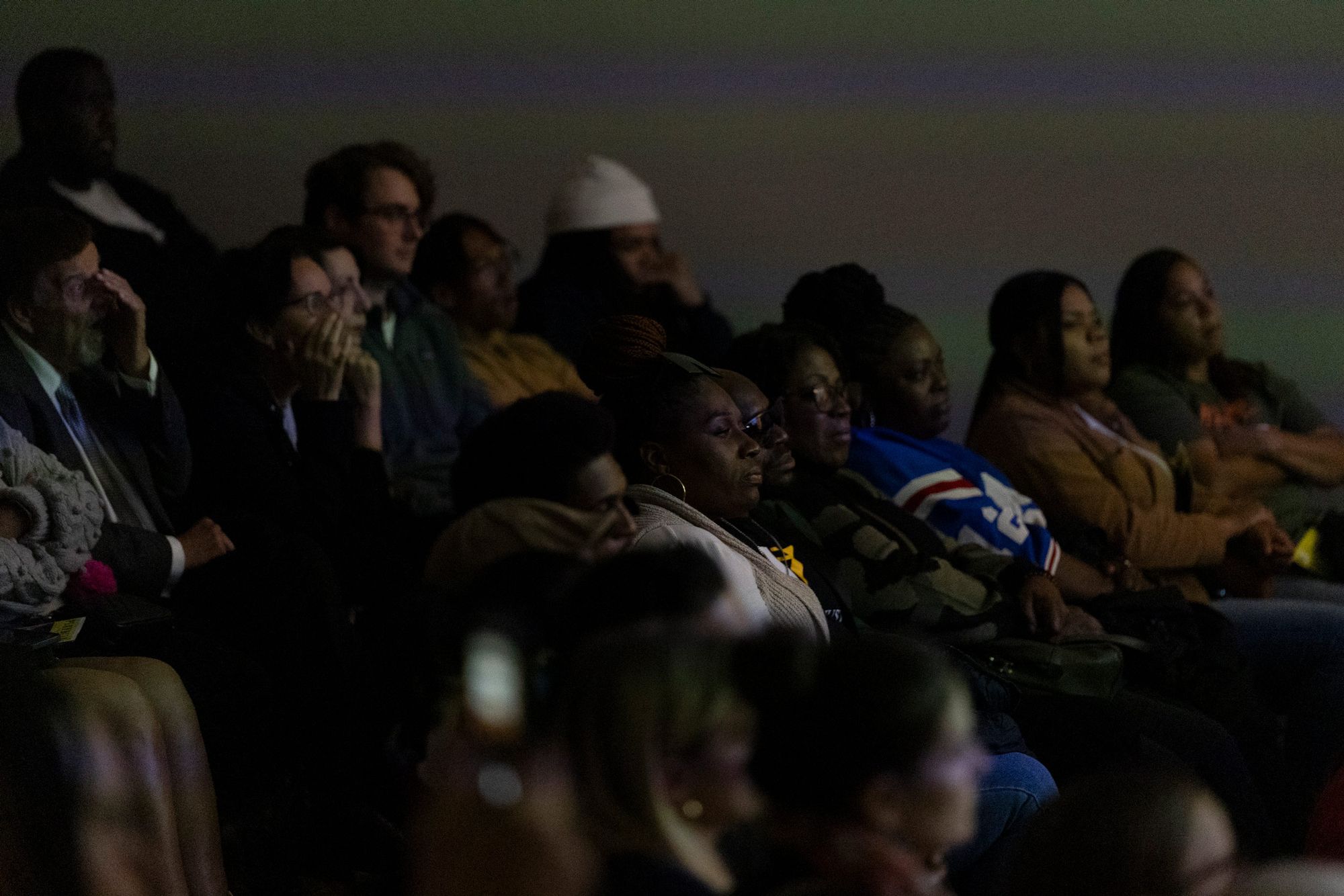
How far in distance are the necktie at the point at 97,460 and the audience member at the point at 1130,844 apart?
168cm

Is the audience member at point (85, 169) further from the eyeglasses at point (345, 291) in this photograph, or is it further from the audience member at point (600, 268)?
the audience member at point (600, 268)

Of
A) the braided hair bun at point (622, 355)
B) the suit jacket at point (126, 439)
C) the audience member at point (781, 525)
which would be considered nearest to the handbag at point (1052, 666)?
the audience member at point (781, 525)

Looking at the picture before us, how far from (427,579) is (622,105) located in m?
2.90

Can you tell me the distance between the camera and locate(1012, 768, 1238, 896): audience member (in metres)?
1.51

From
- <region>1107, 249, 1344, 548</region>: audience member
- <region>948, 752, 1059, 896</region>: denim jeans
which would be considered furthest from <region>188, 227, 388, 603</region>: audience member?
<region>1107, 249, 1344, 548</region>: audience member

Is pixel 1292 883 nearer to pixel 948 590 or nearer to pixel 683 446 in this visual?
pixel 683 446

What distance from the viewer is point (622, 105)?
14.7 feet

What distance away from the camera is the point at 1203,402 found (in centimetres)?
404

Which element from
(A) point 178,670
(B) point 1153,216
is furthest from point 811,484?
(B) point 1153,216

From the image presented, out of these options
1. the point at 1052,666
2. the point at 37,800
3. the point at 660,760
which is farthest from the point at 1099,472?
the point at 660,760

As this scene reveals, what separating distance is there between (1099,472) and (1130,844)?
2.13 metres

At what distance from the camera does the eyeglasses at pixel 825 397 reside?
116 inches

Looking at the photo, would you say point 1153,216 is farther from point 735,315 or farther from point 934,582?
point 934,582

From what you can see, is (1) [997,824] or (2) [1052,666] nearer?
(1) [997,824]
